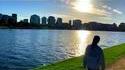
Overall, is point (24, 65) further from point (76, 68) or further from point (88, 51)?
point (88, 51)

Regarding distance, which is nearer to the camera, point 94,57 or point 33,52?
point 94,57

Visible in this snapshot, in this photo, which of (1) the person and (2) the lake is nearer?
(1) the person

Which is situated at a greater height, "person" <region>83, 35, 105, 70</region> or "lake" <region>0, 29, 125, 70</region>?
"person" <region>83, 35, 105, 70</region>

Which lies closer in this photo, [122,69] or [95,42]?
[95,42]

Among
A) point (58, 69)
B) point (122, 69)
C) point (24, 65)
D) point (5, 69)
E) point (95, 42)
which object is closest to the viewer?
point (95, 42)

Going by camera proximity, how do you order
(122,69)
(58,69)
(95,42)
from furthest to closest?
(58,69)
(122,69)
(95,42)

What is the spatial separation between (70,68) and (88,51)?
9.78 m

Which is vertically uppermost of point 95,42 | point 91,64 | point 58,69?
point 95,42

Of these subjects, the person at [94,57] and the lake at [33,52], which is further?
the lake at [33,52]

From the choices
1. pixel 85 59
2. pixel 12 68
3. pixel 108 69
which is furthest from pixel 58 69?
pixel 12 68

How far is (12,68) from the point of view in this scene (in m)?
32.9

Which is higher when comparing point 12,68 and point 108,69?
point 108,69

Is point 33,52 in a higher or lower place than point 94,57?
lower

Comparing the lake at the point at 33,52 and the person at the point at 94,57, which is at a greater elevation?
the person at the point at 94,57
